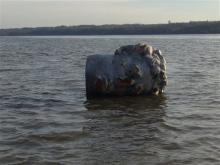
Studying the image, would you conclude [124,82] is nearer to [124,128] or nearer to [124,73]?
[124,73]

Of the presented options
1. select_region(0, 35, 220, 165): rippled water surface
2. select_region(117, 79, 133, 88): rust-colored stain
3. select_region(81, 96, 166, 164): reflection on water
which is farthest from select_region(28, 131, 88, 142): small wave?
select_region(117, 79, 133, 88): rust-colored stain

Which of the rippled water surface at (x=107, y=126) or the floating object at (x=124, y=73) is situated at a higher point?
the floating object at (x=124, y=73)

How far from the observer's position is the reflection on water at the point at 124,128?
25.9 ft

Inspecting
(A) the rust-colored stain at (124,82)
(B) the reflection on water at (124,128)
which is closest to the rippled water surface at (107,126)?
(B) the reflection on water at (124,128)

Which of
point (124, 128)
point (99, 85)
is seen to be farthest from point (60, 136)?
point (99, 85)

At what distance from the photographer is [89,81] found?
13055 mm

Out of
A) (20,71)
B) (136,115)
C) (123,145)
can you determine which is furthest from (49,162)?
(20,71)

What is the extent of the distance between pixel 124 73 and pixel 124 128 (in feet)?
11.2

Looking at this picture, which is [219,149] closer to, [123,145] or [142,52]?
[123,145]

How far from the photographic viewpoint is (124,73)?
12922mm

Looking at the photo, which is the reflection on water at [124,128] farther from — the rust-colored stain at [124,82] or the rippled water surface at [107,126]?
the rust-colored stain at [124,82]

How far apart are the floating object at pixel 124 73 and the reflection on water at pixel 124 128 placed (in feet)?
0.87

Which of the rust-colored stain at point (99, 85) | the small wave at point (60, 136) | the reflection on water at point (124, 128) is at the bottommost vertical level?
the reflection on water at point (124, 128)

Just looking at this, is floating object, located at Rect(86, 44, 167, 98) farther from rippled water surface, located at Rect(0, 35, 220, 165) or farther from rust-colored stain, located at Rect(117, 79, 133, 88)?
rippled water surface, located at Rect(0, 35, 220, 165)
